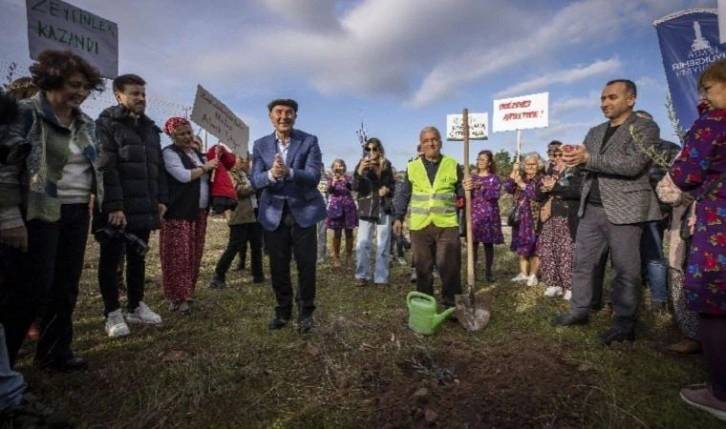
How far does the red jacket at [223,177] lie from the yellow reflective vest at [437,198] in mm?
2460

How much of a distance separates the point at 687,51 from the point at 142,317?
710cm

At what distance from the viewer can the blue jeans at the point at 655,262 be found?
15.4 feet

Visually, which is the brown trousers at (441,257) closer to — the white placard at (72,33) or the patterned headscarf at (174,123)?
the patterned headscarf at (174,123)

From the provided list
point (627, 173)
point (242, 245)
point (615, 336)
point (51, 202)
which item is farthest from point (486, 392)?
point (242, 245)

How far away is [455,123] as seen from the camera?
12156 mm

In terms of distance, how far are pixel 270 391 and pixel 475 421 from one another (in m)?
1.36

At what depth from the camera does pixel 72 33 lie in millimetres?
4426

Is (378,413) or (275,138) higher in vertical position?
(275,138)

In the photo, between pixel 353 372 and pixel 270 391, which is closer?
pixel 270 391

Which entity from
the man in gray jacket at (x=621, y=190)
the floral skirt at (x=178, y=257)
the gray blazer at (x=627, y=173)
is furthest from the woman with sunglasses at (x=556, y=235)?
the floral skirt at (x=178, y=257)

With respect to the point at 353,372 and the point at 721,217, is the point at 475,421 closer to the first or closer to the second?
the point at 353,372

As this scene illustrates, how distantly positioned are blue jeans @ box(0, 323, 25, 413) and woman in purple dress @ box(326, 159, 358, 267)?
5.56 metres

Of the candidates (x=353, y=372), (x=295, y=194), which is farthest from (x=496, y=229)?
(x=353, y=372)

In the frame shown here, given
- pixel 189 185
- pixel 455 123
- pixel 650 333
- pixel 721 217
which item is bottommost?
pixel 650 333
